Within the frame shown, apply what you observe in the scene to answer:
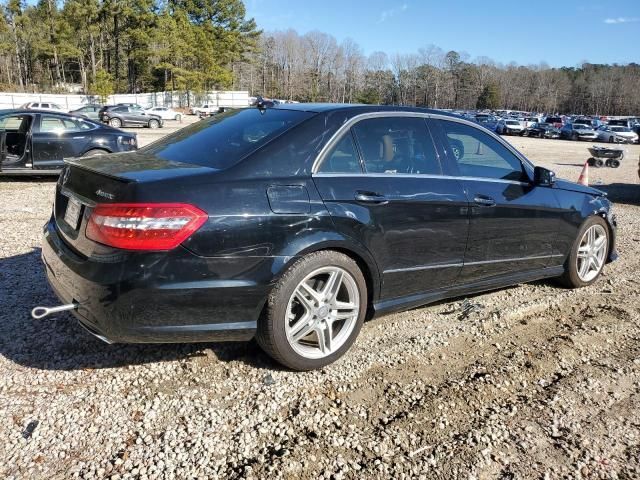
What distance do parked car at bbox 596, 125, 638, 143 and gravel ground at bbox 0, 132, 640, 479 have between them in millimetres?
41856

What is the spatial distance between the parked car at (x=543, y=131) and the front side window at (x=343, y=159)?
45340 mm

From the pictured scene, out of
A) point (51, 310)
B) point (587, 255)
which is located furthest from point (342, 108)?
point (587, 255)

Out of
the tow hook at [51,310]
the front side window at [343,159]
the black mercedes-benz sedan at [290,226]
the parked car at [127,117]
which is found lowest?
the parked car at [127,117]

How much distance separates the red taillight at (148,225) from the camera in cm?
259

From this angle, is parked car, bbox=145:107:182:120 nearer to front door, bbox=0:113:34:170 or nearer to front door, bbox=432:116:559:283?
front door, bbox=0:113:34:170

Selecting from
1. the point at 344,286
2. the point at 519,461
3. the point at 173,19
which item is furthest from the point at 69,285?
the point at 173,19

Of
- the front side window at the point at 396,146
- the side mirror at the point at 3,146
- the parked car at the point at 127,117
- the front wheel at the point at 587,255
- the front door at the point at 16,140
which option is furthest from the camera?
the parked car at the point at 127,117

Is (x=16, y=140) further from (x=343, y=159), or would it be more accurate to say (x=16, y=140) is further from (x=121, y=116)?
(x=121, y=116)

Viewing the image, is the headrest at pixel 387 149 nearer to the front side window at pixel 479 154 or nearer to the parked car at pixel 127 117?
the front side window at pixel 479 154

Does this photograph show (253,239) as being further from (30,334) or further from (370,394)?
(30,334)

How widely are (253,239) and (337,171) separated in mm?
764

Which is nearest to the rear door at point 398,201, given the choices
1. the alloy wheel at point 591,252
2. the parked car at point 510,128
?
the alloy wheel at point 591,252

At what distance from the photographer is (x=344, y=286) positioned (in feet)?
10.8

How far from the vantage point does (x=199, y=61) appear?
239ft
